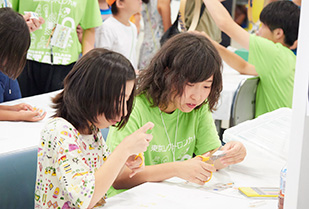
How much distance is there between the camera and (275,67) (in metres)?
2.65

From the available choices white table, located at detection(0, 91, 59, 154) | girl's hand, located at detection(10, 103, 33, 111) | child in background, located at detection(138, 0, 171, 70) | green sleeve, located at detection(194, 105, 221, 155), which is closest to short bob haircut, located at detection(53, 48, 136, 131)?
white table, located at detection(0, 91, 59, 154)

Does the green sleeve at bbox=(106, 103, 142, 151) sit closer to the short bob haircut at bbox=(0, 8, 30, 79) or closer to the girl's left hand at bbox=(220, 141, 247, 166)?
the girl's left hand at bbox=(220, 141, 247, 166)

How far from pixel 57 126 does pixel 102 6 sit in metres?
2.64

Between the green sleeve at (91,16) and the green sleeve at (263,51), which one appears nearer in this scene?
the green sleeve at (263,51)

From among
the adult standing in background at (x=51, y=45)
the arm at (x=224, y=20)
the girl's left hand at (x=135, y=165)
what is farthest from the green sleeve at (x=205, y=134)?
the adult standing in background at (x=51, y=45)

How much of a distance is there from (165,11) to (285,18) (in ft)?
3.87

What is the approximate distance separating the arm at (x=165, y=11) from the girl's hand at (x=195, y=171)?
2424 millimetres

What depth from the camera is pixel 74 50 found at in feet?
9.03

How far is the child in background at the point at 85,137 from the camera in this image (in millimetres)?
1106

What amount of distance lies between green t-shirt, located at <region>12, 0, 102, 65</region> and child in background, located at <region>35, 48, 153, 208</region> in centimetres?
147

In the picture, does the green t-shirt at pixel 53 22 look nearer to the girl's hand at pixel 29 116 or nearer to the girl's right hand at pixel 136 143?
the girl's hand at pixel 29 116

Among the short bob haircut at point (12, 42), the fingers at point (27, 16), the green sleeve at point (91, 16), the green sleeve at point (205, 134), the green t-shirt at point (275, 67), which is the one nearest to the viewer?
the green sleeve at point (205, 134)

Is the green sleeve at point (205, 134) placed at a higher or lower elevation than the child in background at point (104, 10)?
lower

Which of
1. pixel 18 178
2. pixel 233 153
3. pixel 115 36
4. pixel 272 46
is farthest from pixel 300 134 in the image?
pixel 115 36
